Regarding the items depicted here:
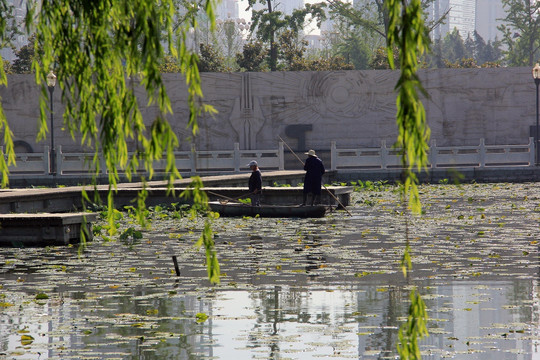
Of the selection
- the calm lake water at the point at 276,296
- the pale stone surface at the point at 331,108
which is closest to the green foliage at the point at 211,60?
the pale stone surface at the point at 331,108

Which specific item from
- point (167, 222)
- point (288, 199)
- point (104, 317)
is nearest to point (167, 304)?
point (104, 317)

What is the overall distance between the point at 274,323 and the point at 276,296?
1.42m

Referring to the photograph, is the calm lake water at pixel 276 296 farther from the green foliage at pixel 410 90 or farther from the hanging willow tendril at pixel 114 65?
the hanging willow tendril at pixel 114 65

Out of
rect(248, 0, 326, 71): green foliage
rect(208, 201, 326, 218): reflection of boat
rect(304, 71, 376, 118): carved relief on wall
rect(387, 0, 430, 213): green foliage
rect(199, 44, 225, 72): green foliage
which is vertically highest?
rect(248, 0, 326, 71): green foliage

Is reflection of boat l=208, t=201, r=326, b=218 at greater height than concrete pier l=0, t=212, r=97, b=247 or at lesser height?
lesser

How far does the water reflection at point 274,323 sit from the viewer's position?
639 centimetres

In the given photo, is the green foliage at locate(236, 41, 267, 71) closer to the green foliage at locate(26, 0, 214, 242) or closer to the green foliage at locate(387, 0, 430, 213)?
the green foliage at locate(26, 0, 214, 242)

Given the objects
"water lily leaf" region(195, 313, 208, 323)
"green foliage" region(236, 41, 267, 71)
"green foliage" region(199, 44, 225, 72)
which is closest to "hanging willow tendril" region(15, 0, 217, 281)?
"water lily leaf" region(195, 313, 208, 323)

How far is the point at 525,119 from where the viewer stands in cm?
4225

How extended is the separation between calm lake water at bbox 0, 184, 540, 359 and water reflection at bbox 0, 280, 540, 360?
15 millimetres

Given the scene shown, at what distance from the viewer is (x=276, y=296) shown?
8.84m

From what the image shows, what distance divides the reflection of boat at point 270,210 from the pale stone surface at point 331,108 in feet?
71.1

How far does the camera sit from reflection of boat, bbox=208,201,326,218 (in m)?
A: 19.7

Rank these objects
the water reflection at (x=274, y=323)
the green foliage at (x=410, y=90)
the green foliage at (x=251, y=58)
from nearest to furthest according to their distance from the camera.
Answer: the green foliage at (x=410, y=90) < the water reflection at (x=274, y=323) < the green foliage at (x=251, y=58)
